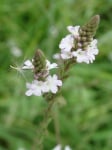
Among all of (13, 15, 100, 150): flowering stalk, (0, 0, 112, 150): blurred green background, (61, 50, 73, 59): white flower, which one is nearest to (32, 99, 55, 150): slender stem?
(13, 15, 100, 150): flowering stalk

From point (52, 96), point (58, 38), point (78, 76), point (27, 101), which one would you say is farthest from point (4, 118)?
point (52, 96)

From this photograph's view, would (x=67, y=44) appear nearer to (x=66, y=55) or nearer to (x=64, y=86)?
(x=66, y=55)

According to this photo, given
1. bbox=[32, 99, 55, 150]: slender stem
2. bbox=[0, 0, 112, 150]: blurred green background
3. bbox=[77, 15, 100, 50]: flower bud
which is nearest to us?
bbox=[77, 15, 100, 50]: flower bud

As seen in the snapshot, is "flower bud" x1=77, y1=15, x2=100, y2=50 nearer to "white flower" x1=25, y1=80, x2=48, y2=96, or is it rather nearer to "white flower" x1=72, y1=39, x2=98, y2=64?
"white flower" x1=72, y1=39, x2=98, y2=64

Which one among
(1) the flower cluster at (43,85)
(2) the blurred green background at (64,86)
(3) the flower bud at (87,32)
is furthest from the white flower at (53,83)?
(2) the blurred green background at (64,86)

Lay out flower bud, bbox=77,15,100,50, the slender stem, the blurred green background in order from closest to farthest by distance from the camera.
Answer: flower bud, bbox=77,15,100,50, the slender stem, the blurred green background

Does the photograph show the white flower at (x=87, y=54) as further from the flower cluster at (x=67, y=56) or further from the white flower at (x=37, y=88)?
the white flower at (x=37, y=88)

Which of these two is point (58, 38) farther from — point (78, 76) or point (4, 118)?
point (4, 118)
